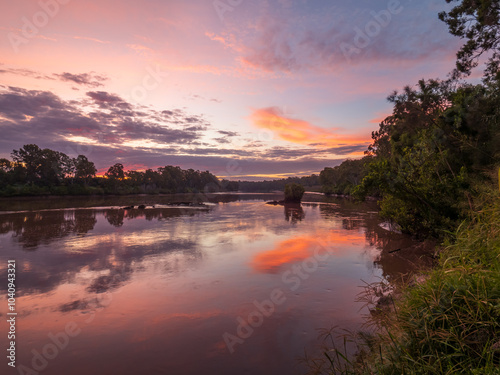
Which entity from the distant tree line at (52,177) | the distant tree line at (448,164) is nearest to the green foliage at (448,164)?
the distant tree line at (448,164)

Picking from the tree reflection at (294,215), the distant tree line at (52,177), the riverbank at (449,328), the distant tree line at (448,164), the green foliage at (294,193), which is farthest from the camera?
the distant tree line at (52,177)

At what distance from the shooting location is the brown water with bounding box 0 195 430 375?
18.6ft

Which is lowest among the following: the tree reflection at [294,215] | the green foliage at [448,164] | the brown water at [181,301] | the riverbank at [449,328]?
the tree reflection at [294,215]

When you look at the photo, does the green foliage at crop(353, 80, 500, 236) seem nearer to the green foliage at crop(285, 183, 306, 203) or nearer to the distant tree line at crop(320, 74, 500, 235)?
the distant tree line at crop(320, 74, 500, 235)

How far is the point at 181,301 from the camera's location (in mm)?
8383

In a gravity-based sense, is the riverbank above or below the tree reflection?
above

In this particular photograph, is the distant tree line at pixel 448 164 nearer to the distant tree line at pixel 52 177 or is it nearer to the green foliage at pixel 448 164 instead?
the green foliage at pixel 448 164

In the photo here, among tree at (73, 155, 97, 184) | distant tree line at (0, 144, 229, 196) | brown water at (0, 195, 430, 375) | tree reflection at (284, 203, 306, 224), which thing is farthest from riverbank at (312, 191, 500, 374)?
tree at (73, 155, 97, 184)

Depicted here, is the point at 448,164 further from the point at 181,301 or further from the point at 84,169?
the point at 84,169

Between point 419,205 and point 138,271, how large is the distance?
48.5ft

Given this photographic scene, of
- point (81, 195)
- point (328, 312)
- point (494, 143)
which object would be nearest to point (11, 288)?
point (328, 312)

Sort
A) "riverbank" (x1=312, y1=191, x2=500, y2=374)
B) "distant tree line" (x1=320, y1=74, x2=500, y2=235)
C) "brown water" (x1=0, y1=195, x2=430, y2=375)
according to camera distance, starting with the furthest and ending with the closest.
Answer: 1. "distant tree line" (x1=320, y1=74, x2=500, y2=235)
2. "brown water" (x1=0, y1=195, x2=430, y2=375)
3. "riverbank" (x1=312, y1=191, x2=500, y2=374)

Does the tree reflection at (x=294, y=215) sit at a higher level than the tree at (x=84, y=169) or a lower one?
lower

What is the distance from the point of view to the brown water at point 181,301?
18.6 ft
